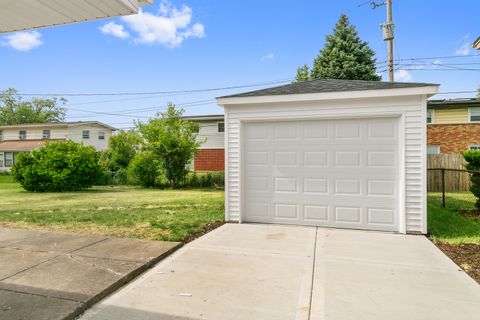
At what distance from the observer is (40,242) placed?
16.3 ft

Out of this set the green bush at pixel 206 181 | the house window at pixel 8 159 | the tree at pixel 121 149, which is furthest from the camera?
the house window at pixel 8 159

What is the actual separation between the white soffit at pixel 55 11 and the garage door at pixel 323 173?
415 centimetres

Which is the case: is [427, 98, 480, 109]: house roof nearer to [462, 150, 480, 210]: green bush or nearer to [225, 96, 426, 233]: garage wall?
[462, 150, 480, 210]: green bush

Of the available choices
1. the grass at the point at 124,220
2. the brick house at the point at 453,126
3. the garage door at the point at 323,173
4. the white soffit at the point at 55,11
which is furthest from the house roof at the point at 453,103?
the white soffit at the point at 55,11

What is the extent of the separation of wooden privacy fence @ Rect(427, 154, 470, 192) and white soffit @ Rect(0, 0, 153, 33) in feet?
46.6

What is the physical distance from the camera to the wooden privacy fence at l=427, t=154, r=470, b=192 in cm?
1325

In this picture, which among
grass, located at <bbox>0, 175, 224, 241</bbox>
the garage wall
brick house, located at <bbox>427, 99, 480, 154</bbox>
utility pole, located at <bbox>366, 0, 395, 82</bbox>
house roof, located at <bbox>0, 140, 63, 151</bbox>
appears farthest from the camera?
house roof, located at <bbox>0, 140, 63, 151</bbox>

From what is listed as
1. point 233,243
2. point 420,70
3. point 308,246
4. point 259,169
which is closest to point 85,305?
point 233,243

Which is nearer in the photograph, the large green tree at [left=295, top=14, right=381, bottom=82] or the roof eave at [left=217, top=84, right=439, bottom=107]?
the roof eave at [left=217, top=84, right=439, bottom=107]

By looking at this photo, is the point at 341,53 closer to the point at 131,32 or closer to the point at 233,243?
the point at 131,32

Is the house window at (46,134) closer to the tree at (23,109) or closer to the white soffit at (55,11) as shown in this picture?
the tree at (23,109)

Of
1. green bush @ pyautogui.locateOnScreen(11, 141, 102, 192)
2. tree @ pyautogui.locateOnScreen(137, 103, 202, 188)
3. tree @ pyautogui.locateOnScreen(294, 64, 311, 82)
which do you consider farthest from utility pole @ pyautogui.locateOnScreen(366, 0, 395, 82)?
green bush @ pyautogui.locateOnScreen(11, 141, 102, 192)

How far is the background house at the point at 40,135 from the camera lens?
30984 mm

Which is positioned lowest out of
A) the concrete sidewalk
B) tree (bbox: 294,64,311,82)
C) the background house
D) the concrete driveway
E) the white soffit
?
the concrete driveway
